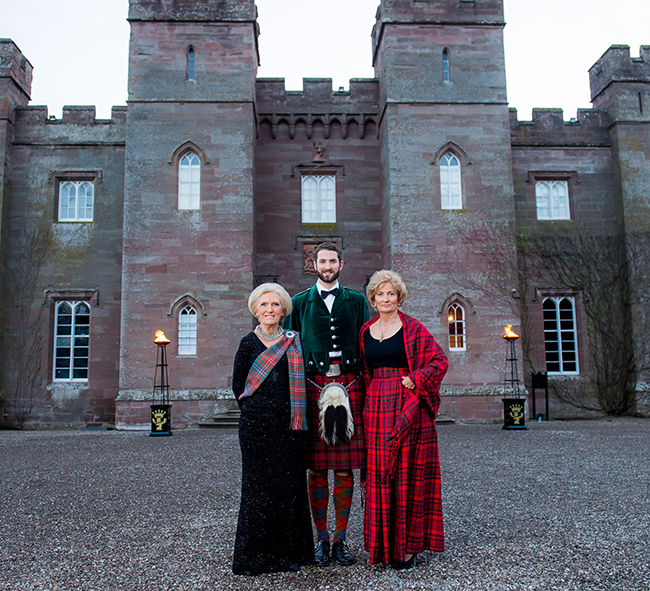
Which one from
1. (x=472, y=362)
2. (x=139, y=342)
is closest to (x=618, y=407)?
(x=472, y=362)

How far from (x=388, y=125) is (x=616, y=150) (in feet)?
19.3

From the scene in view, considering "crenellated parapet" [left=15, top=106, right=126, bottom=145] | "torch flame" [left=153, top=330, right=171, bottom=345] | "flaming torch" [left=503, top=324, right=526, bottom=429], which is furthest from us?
"crenellated parapet" [left=15, top=106, right=126, bottom=145]

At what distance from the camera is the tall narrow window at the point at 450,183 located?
12953 mm

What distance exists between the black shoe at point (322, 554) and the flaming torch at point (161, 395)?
7.64 m

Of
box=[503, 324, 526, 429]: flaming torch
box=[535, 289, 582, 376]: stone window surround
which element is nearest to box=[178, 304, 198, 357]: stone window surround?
box=[503, 324, 526, 429]: flaming torch

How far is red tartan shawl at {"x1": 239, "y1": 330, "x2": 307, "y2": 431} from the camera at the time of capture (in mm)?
3297

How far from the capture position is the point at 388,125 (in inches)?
509

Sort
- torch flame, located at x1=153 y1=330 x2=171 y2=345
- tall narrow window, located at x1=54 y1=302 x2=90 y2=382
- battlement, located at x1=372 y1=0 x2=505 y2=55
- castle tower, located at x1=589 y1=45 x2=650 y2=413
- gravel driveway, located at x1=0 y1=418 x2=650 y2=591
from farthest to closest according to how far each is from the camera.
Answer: castle tower, located at x1=589 y1=45 x2=650 y2=413 → tall narrow window, located at x1=54 y1=302 x2=90 y2=382 → battlement, located at x1=372 y1=0 x2=505 y2=55 → torch flame, located at x1=153 y1=330 x2=171 y2=345 → gravel driveway, located at x1=0 y1=418 x2=650 y2=591

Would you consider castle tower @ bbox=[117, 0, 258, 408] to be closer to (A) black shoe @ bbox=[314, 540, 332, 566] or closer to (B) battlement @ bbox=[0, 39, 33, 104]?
(B) battlement @ bbox=[0, 39, 33, 104]

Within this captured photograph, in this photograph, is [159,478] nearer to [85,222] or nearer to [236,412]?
[236,412]

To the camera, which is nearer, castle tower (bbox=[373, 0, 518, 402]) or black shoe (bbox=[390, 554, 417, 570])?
black shoe (bbox=[390, 554, 417, 570])

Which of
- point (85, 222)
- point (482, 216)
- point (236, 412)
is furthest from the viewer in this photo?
point (85, 222)

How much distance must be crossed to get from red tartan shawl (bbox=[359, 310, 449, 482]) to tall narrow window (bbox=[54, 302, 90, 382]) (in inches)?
458

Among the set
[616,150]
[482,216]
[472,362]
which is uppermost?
[616,150]
